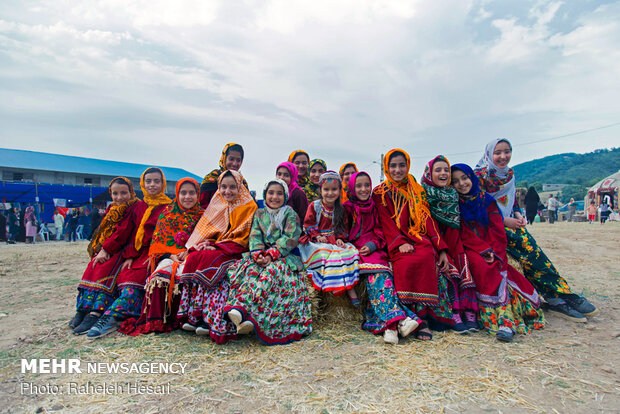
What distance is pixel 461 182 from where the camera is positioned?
3.96 metres

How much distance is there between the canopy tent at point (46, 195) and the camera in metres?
17.4

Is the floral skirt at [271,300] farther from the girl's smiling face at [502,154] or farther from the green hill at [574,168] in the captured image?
the green hill at [574,168]

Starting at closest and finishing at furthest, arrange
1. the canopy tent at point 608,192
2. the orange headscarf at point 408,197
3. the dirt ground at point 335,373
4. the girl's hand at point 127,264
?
the dirt ground at point 335,373 → the orange headscarf at point 408,197 → the girl's hand at point 127,264 → the canopy tent at point 608,192

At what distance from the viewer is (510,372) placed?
8.43 ft

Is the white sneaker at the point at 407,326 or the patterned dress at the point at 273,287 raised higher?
the patterned dress at the point at 273,287

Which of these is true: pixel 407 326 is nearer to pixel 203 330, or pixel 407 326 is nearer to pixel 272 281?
pixel 272 281

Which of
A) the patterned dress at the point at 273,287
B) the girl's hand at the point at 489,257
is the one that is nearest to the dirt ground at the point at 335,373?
the patterned dress at the point at 273,287

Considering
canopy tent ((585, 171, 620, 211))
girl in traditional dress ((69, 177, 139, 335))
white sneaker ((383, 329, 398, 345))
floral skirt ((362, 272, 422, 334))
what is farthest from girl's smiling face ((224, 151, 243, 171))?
canopy tent ((585, 171, 620, 211))

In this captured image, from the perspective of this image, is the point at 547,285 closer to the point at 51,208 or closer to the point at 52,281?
the point at 52,281

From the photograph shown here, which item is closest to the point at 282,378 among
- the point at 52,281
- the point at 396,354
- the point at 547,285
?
the point at 396,354

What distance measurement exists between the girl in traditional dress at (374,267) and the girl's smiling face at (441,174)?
2.57 ft

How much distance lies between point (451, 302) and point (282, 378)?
83.9 inches

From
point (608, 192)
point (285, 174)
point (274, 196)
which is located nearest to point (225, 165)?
point (285, 174)

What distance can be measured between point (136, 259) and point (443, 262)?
369 cm
